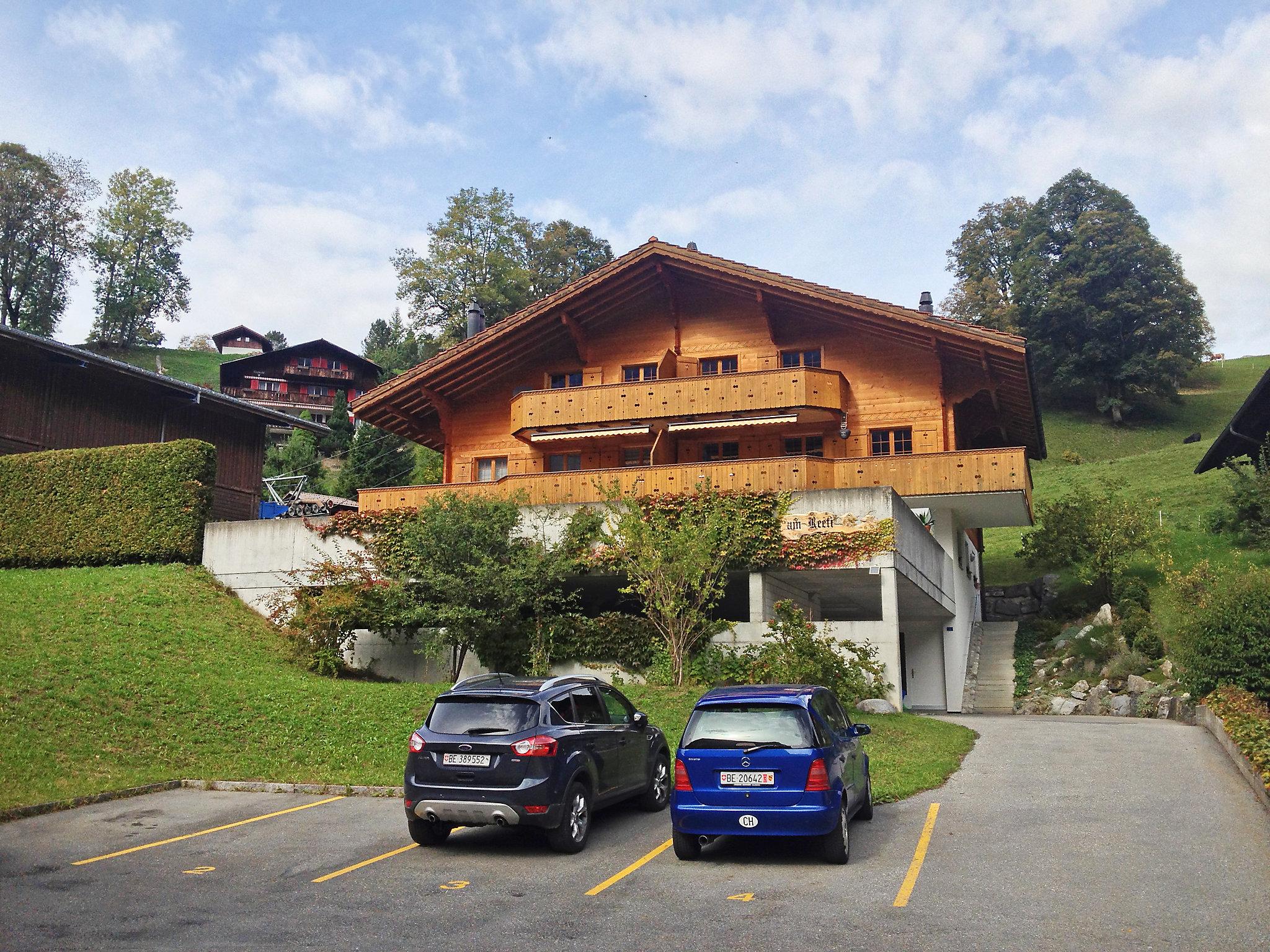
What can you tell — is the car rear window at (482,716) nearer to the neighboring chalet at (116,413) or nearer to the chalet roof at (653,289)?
the chalet roof at (653,289)

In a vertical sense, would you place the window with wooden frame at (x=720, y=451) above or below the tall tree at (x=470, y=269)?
below

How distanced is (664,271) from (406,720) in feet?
57.4

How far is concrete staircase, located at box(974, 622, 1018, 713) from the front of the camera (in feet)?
94.4

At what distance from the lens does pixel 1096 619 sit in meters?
32.0

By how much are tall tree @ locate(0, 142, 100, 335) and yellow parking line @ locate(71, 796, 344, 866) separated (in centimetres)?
7747

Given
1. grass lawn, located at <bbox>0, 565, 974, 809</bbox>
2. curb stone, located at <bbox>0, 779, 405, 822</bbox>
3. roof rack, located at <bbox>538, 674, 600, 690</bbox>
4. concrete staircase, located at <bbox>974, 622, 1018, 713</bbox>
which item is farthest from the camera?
concrete staircase, located at <bbox>974, 622, 1018, 713</bbox>

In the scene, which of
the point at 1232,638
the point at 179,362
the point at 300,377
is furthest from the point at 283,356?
the point at 1232,638

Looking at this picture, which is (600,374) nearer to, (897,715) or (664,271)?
(664,271)

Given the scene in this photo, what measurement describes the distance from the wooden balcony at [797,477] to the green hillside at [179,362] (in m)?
65.5

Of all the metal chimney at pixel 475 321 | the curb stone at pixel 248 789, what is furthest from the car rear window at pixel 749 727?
the metal chimney at pixel 475 321

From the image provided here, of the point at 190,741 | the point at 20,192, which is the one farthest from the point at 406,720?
the point at 20,192

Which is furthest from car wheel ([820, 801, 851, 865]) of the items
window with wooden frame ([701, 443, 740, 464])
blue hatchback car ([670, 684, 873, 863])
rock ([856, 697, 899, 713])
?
window with wooden frame ([701, 443, 740, 464])

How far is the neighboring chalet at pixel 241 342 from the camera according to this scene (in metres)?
108

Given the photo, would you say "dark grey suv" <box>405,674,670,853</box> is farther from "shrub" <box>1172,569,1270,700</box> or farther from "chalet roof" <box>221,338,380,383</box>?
"chalet roof" <box>221,338,380,383</box>
